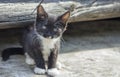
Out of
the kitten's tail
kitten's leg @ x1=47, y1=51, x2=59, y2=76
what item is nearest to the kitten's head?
kitten's leg @ x1=47, y1=51, x2=59, y2=76

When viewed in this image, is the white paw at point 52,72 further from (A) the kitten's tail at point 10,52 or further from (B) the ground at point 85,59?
(A) the kitten's tail at point 10,52

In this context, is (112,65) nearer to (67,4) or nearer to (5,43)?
(67,4)

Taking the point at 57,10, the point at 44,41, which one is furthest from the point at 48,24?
the point at 57,10

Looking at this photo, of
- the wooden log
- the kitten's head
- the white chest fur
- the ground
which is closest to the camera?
the kitten's head

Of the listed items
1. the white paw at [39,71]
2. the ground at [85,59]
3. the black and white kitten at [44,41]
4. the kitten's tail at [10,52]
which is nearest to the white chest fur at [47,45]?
the black and white kitten at [44,41]

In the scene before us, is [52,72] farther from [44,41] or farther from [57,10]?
[57,10]

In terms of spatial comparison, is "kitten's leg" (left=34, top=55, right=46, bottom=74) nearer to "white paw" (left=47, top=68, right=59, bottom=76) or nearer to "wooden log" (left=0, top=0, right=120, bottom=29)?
"white paw" (left=47, top=68, right=59, bottom=76)

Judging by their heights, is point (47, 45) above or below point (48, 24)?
below
